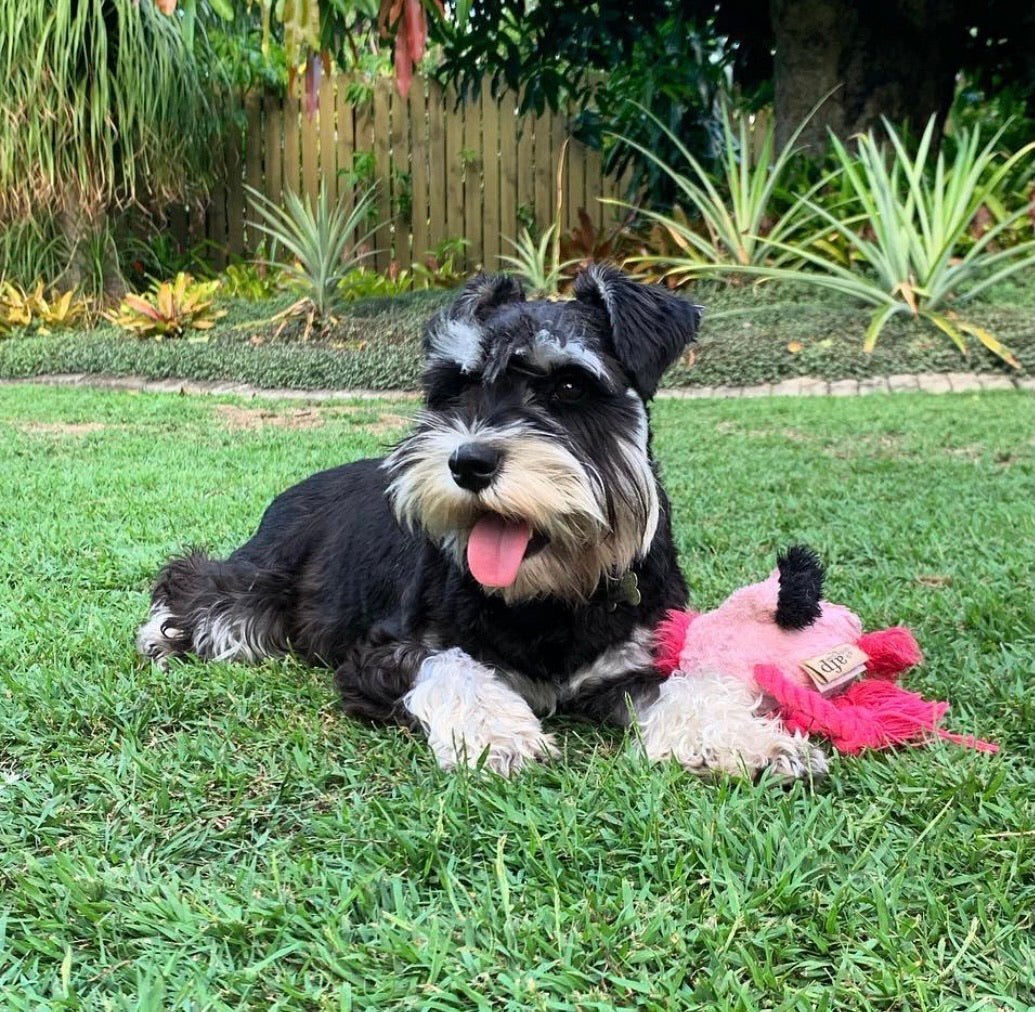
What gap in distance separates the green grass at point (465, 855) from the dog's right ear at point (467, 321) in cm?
103

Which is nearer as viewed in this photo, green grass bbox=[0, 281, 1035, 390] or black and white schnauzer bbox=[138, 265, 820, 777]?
black and white schnauzer bbox=[138, 265, 820, 777]

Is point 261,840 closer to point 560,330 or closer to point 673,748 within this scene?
point 673,748

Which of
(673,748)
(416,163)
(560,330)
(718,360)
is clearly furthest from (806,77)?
(673,748)

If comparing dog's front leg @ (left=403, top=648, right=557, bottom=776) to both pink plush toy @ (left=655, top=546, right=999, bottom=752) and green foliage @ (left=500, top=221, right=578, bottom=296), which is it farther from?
green foliage @ (left=500, top=221, right=578, bottom=296)

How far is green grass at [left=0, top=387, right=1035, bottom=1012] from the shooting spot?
5.36ft

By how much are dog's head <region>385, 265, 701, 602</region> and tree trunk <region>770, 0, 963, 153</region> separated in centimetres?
1000

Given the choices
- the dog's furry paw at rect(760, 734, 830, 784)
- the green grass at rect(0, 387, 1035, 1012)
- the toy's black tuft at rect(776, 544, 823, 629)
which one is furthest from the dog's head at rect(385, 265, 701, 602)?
the dog's furry paw at rect(760, 734, 830, 784)

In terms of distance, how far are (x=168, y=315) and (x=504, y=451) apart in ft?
33.3

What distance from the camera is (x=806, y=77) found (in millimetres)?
11695

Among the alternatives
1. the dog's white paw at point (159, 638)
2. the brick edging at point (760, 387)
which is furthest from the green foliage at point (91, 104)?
the dog's white paw at point (159, 638)

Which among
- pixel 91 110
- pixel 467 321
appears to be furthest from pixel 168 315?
pixel 467 321

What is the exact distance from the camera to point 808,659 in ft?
8.75

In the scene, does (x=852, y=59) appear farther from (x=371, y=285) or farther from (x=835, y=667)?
(x=835, y=667)

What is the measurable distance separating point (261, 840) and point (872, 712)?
1.44m
